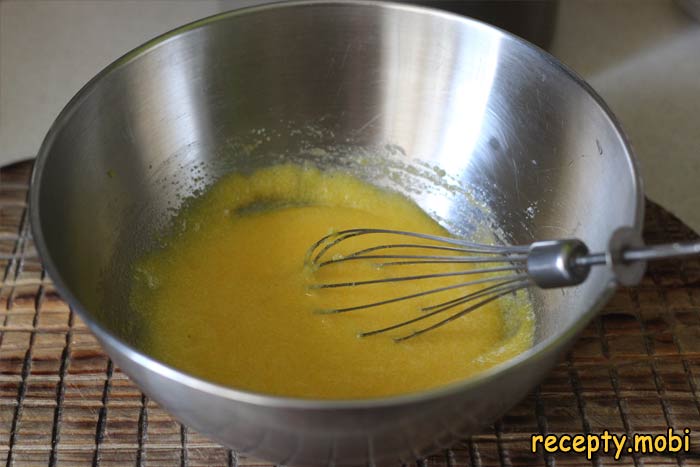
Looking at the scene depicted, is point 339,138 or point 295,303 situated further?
point 339,138

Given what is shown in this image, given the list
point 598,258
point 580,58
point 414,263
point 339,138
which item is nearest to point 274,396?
point 598,258

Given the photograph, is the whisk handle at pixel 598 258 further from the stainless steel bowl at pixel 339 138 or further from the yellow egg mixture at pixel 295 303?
the yellow egg mixture at pixel 295 303

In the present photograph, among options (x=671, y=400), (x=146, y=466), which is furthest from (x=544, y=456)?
(x=146, y=466)

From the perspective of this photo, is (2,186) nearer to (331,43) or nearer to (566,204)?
(331,43)

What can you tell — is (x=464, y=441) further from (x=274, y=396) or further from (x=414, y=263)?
(x=274, y=396)

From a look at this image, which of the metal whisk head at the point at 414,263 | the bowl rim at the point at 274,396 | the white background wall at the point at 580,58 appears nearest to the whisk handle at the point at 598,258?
the bowl rim at the point at 274,396
